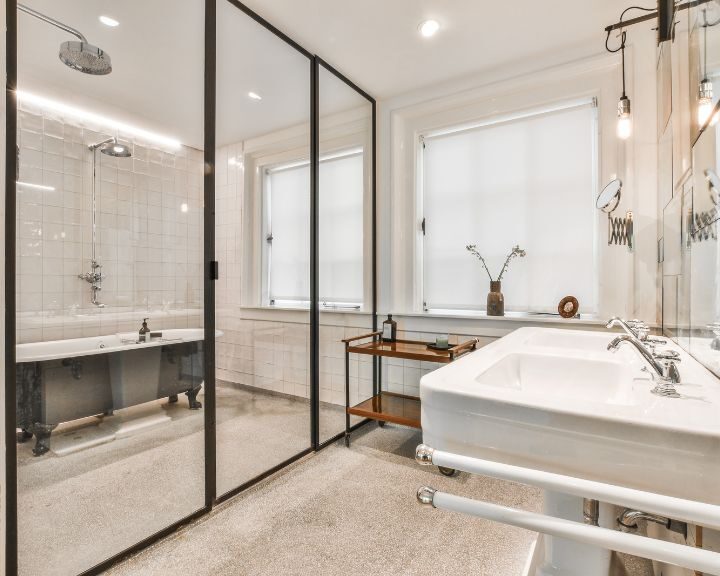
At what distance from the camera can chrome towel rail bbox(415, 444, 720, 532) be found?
1.74 feet

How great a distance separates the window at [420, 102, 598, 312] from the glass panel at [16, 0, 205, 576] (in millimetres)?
1700

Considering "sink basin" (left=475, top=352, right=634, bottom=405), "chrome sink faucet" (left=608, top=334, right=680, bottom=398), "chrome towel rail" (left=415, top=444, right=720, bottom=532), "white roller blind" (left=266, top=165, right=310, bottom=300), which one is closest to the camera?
"chrome towel rail" (left=415, top=444, right=720, bottom=532)

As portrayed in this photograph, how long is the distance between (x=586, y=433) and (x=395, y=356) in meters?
1.65

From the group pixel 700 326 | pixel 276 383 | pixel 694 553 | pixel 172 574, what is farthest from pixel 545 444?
pixel 276 383

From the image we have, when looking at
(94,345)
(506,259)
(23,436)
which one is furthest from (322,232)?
(23,436)

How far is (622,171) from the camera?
2156 mm

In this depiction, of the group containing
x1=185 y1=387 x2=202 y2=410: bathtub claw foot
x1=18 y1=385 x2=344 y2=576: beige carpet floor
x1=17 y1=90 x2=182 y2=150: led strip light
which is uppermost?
x1=17 y1=90 x2=182 y2=150: led strip light

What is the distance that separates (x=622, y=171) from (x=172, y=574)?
2870mm

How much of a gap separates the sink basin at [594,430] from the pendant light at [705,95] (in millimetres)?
722

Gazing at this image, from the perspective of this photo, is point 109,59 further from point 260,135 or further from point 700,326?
point 700,326

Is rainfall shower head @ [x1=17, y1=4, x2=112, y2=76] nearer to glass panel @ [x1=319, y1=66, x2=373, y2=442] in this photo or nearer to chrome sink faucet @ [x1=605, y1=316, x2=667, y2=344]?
glass panel @ [x1=319, y1=66, x2=373, y2=442]

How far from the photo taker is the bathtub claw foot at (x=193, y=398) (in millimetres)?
1820

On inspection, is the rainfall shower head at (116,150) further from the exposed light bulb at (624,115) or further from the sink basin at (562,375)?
the exposed light bulb at (624,115)

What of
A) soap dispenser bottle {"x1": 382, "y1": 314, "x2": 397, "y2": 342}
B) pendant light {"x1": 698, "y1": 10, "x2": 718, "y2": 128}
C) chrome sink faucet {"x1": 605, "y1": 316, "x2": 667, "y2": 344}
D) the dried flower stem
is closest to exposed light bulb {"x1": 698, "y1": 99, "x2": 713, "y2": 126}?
pendant light {"x1": 698, "y1": 10, "x2": 718, "y2": 128}
